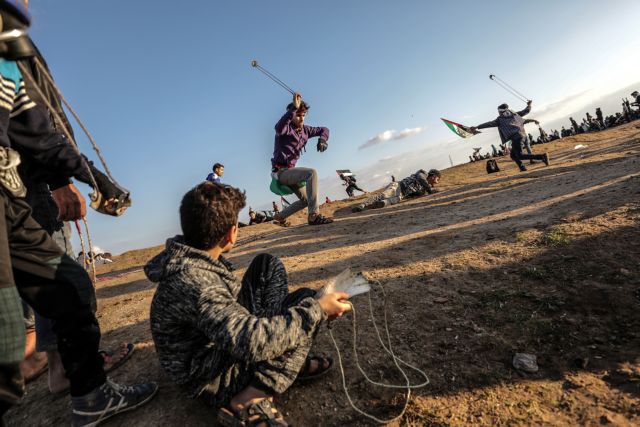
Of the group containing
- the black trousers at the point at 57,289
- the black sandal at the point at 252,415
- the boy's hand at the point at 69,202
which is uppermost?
the boy's hand at the point at 69,202

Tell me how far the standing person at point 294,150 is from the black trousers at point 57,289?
5264 mm

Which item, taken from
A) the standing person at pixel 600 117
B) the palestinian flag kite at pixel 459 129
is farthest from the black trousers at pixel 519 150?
the standing person at pixel 600 117

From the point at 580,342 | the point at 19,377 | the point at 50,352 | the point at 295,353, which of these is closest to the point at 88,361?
the point at 19,377

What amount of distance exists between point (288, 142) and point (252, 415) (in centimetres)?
593

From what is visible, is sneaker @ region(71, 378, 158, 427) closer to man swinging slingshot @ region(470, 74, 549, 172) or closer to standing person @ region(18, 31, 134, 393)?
standing person @ region(18, 31, 134, 393)

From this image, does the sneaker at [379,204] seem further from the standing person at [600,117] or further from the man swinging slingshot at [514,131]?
the standing person at [600,117]

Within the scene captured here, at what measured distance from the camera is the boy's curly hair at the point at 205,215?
1716 millimetres

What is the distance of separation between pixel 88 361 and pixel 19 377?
0.52 metres

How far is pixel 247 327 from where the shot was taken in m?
1.46

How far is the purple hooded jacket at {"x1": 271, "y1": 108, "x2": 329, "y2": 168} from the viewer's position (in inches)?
270

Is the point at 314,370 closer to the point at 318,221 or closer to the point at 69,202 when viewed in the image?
the point at 69,202

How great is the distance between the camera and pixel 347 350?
7.74ft

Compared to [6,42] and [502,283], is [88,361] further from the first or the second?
[502,283]

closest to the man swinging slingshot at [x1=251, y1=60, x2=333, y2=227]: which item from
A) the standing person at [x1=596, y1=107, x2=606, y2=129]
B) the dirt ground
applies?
the dirt ground
